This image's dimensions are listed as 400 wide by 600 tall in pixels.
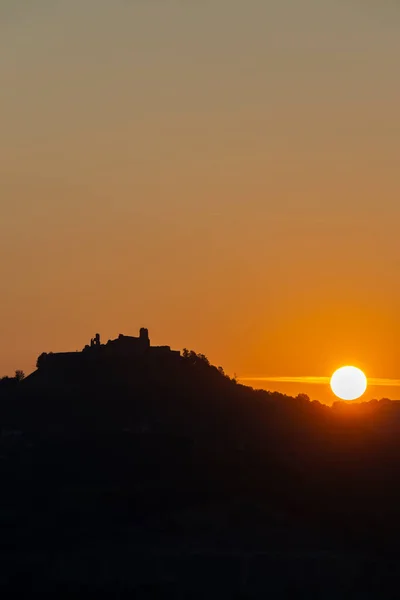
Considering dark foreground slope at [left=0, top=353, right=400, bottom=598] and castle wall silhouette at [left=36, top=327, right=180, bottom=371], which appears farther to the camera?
castle wall silhouette at [left=36, top=327, right=180, bottom=371]

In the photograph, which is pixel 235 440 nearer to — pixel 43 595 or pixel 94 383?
pixel 94 383

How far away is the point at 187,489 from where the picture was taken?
133 m

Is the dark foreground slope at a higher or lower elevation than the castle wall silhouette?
lower

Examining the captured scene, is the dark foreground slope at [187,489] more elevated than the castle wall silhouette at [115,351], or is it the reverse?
the castle wall silhouette at [115,351]

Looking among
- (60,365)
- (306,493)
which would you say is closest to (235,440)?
(306,493)

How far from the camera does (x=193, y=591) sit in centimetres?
11725

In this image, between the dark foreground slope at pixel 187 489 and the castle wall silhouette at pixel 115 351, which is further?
the castle wall silhouette at pixel 115 351

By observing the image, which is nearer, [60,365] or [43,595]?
[43,595]

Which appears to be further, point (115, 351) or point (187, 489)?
point (115, 351)

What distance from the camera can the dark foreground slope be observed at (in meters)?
119

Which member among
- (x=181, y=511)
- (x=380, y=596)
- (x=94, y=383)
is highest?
(x=94, y=383)

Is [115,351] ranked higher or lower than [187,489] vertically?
higher

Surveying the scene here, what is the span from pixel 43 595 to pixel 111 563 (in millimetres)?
6080

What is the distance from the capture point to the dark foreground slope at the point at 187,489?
118812 mm
